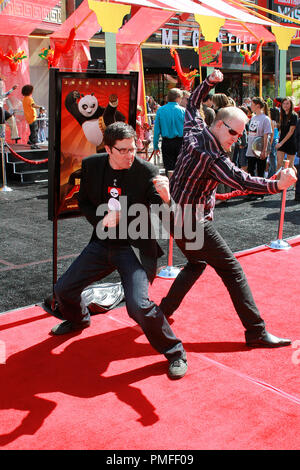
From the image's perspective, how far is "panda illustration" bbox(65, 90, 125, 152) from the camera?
175 inches

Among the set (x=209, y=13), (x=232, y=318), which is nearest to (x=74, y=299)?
(x=232, y=318)

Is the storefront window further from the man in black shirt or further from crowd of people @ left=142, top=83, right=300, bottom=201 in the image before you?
the man in black shirt

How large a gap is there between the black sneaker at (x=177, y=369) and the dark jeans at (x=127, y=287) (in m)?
0.04

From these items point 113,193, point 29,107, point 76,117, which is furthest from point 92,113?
point 29,107

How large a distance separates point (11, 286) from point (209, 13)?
7.54 meters

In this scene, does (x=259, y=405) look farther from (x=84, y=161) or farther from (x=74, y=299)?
(x=84, y=161)

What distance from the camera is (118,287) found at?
528 centimetres

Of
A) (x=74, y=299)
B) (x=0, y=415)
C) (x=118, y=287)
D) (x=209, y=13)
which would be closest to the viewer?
(x=0, y=415)

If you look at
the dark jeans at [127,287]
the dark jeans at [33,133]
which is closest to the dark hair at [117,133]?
the dark jeans at [127,287]

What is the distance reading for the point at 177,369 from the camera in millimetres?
3650

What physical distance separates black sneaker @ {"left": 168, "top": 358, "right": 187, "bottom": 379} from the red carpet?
5 cm

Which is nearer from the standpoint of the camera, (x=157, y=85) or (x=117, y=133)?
(x=117, y=133)

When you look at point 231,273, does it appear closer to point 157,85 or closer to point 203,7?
point 203,7

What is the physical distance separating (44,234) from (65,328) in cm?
366
